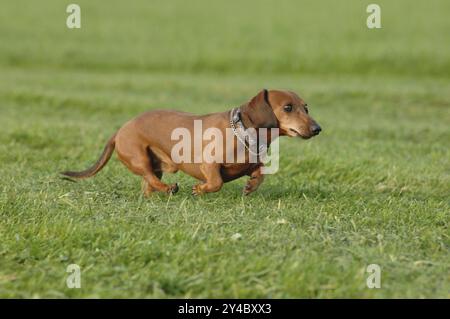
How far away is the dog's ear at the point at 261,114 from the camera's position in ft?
21.8

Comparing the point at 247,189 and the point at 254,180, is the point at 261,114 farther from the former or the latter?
the point at 247,189

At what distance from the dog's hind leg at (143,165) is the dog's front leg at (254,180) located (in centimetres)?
62

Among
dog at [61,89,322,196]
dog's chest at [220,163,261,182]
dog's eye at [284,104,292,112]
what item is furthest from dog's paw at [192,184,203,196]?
dog's eye at [284,104,292,112]

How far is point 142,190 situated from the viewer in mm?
7266

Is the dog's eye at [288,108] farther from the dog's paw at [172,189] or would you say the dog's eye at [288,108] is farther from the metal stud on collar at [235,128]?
the dog's paw at [172,189]

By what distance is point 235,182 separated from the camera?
827 cm

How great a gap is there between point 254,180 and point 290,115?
66 cm

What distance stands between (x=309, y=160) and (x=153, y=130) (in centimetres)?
257

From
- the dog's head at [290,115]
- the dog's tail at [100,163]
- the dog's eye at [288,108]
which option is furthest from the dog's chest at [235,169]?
the dog's tail at [100,163]

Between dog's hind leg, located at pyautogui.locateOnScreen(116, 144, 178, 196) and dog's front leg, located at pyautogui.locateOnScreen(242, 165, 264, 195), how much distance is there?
0.62 m

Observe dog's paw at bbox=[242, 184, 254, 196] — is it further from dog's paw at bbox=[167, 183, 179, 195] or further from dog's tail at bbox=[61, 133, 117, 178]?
dog's tail at bbox=[61, 133, 117, 178]

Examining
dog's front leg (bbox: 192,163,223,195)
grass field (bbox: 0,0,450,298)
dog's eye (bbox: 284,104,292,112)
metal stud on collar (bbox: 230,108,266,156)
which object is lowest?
grass field (bbox: 0,0,450,298)

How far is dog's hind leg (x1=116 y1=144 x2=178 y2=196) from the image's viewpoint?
6.97 m

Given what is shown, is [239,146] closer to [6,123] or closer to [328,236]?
[328,236]
